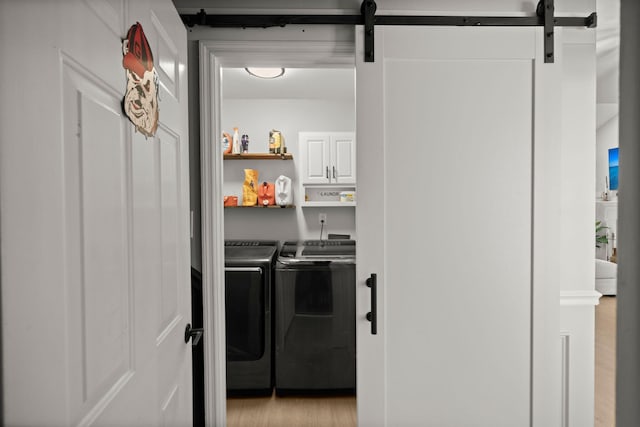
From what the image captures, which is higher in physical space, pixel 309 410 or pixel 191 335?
pixel 191 335

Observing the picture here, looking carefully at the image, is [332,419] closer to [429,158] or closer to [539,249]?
[539,249]

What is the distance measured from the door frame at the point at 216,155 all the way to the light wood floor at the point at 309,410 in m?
0.80

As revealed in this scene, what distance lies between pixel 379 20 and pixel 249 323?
201 centimetres

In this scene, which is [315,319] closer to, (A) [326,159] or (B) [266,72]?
(A) [326,159]

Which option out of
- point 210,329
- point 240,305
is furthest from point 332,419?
point 210,329

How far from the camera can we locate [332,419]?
242 cm

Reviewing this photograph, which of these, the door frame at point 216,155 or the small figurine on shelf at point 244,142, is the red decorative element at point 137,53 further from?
the small figurine on shelf at point 244,142

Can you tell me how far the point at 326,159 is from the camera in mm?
3521

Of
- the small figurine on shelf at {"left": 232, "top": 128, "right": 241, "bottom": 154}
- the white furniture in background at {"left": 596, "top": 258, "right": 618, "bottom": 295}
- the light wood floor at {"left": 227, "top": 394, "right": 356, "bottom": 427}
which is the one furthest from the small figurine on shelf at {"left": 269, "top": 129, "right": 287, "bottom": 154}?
the white furniture in background at {"left": 596, "top": 258, "right": 618, "bottom": 295}

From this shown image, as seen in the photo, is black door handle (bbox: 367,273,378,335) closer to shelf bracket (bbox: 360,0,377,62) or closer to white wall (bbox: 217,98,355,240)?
shelf bracket (bbox: 360,0,377,62)

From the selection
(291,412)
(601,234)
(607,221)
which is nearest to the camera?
(291,412)

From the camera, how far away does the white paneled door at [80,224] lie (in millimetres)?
484

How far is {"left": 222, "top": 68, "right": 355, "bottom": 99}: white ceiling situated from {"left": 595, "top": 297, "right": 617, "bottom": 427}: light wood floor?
259cm

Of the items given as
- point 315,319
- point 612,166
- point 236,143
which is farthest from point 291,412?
point 612,166
